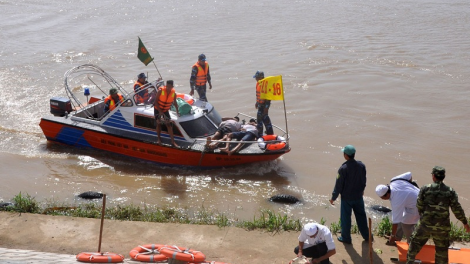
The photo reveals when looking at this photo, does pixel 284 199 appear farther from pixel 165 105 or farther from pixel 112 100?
pixel 112 100

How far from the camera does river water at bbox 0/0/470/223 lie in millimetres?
12945

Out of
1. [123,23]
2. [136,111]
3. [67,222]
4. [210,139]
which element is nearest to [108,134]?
[136,111]

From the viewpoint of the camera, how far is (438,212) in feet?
23.2

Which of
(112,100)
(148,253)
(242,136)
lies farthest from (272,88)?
(148,253)

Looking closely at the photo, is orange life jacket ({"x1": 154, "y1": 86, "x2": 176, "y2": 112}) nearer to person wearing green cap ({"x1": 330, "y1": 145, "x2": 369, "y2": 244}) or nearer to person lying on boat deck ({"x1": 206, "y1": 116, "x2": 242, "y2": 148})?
person lying on boat deck ({"x1": 206, "y1": 116, "x2": 242, "y2": 148})

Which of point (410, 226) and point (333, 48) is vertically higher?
point (333, 48)

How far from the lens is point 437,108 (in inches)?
682

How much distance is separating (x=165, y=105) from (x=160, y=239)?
4370 millimetres

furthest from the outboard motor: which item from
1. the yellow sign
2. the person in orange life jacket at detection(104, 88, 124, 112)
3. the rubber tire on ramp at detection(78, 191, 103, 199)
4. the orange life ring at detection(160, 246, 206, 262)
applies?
the orange life ring at detection(160, 246, 206, 262)

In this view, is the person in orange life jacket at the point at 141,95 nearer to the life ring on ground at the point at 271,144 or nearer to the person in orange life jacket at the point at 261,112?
the person in orange life jacket at the point at 261,112

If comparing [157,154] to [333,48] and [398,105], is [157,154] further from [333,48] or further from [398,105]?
[333,48]

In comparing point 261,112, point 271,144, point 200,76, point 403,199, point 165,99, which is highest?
point 200,76

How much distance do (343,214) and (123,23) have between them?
2379 centimetres

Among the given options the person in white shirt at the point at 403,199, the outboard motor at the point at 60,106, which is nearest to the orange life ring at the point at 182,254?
the person in white shirt at the point at 403,199
